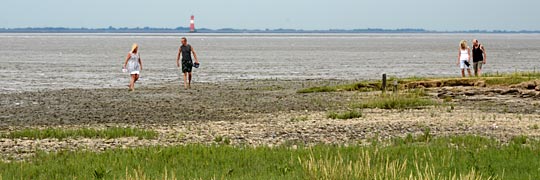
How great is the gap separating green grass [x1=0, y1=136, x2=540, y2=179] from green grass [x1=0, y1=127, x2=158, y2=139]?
271cm

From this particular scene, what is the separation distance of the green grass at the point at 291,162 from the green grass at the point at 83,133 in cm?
271

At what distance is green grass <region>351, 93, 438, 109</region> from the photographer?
957 inches

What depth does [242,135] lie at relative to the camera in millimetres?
18156

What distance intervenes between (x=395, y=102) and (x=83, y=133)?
9.18m

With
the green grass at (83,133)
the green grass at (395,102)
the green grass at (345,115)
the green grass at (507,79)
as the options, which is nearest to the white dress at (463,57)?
the green grass at (507,79)

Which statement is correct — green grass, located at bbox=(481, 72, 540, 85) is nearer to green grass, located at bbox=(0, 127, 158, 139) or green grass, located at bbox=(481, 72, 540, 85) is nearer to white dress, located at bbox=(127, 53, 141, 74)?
white dress, located at bbox=(127, 53, 141, 74)

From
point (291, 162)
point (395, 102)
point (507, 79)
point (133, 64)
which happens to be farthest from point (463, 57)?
point (291, 162)

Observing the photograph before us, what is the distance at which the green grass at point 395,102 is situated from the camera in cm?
2430

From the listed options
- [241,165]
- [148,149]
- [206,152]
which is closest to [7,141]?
[148,149]

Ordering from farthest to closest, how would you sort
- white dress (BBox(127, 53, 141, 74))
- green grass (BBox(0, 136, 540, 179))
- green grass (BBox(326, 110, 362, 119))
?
white dress (BBox(127, 53, 141, 74)), green grass (BBox(326, 110, 362, 119)), green grass (BBox(0, 136, 540, 179))

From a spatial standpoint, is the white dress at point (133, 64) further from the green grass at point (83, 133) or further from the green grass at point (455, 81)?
the green grass at point (83, 133)

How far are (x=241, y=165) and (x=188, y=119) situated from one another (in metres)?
9.11

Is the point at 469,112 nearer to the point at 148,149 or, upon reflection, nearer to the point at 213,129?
the point at 213,129

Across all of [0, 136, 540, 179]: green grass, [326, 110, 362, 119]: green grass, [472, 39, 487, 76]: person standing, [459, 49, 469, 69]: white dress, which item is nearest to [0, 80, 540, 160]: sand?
[326, 110, 362, 119]: green grass
